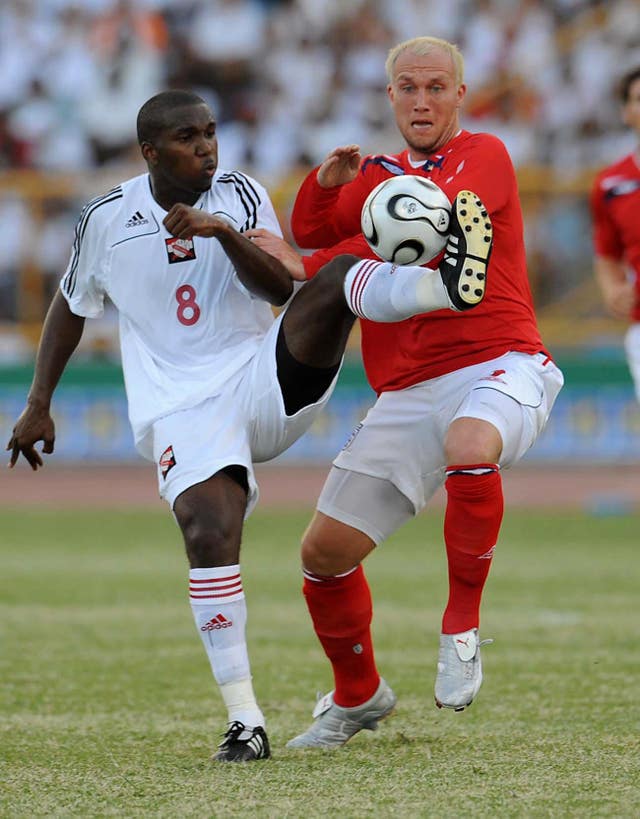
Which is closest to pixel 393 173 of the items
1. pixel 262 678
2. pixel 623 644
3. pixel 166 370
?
pixel 166 370

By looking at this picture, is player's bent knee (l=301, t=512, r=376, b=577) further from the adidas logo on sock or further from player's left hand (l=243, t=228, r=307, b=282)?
player's left hand (l=243, t=228, r=307, b=282)

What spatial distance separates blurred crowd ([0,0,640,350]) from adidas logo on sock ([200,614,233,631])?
12002mm

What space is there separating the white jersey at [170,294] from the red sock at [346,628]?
0.75 meters

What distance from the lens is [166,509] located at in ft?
46.2

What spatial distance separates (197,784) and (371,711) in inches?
43.2

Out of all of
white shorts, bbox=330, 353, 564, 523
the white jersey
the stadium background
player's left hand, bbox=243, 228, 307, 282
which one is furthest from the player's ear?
the stadium background

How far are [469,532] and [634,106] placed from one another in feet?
12.6

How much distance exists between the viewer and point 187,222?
458 cm

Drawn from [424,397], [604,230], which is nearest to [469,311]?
[424,397]

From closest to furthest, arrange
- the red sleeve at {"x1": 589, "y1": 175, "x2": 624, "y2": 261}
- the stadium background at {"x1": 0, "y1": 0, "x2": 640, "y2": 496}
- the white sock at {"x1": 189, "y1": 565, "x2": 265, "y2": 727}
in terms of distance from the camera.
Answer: the white sock at {"x1": 189, "y1": 565, "x2": 265, "y2": 727} → the red sleeve at {"x1": 589, "y1": 175, "x2": 624, "y2": 261} → the stadium background at {"x1": 0, "y1": 0, "x2": 640, "y2": 496}

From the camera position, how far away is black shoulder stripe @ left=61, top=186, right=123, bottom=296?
203 inches

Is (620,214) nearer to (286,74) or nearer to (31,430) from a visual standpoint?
(31,430)

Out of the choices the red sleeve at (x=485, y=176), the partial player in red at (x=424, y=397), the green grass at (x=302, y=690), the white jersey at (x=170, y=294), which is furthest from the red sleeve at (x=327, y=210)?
the green grass at (x=302, y=690)

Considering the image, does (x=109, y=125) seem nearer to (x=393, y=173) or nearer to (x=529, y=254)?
(x=529, y=254)
